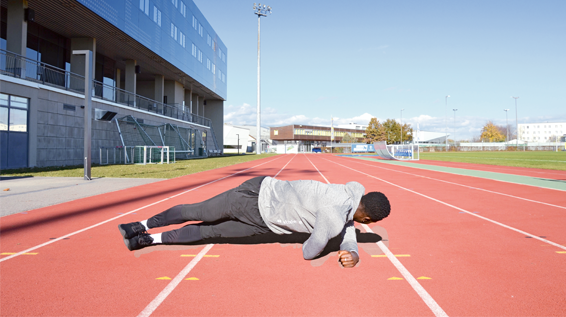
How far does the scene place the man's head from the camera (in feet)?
11.1

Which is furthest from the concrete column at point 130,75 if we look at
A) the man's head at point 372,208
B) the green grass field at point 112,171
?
the man's head at point 372,208

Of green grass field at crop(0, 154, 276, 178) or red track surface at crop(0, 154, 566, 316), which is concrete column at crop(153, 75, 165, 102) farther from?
red track surface at crop(0, 154, 566, 316)

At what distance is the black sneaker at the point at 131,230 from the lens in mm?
4285

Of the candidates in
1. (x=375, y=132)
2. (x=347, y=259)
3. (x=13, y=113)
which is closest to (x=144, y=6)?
(x=13, y=113)

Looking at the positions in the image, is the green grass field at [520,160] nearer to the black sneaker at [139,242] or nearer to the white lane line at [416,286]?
the white lane line at [416,286]

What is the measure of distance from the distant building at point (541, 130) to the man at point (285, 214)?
17999cm

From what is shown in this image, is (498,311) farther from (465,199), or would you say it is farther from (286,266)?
(465,199)

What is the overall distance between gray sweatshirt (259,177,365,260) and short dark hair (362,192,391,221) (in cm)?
10

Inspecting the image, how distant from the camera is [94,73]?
25969mm

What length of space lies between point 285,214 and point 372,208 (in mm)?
867

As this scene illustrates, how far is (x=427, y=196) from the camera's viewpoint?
31.7 ft

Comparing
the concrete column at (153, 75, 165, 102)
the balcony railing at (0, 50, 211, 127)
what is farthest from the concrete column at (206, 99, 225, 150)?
the balcony railing at (0, 50, 211, 127)

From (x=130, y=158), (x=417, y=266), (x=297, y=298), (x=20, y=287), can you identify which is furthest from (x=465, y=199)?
(x=130, y=158)

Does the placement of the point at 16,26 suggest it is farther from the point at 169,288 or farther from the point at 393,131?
the point at 393,131
